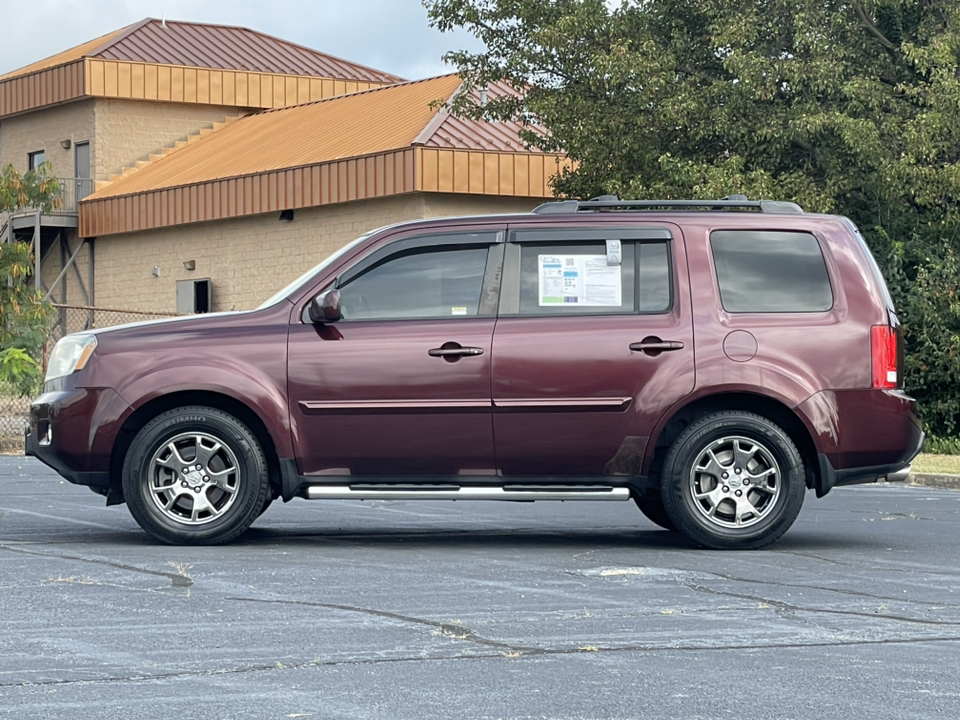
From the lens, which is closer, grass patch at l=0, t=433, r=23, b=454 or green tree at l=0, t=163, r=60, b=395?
grass patch at l=0, t=433, r=23, b=454

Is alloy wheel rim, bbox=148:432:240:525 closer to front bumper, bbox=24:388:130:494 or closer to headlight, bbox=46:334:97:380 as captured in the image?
front bumper, bbox=24:388:130:494

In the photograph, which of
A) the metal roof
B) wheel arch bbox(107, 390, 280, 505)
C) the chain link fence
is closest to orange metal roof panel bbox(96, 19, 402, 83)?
the metal roof

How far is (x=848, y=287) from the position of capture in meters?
9.73

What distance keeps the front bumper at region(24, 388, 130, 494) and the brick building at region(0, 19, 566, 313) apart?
52.8 ft

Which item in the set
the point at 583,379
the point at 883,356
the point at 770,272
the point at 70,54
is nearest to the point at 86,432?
the point at 583,379

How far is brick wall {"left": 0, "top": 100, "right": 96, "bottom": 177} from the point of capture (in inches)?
1649

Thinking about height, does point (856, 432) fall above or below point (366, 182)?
below

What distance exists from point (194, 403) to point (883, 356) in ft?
13.3

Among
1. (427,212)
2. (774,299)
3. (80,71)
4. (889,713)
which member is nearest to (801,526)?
(774,299)

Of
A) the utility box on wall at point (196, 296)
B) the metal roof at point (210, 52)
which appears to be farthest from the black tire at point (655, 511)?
the metal roof at point (210, 52)

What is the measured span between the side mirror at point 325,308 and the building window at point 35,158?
36.1 meters

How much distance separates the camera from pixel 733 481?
9.59m

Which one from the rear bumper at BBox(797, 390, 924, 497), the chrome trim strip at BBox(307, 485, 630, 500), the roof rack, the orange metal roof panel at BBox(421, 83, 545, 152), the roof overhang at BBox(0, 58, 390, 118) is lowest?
the chrome trim strip at BBox(307, 485, 630, 500)

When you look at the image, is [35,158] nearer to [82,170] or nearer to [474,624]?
[82,170]
